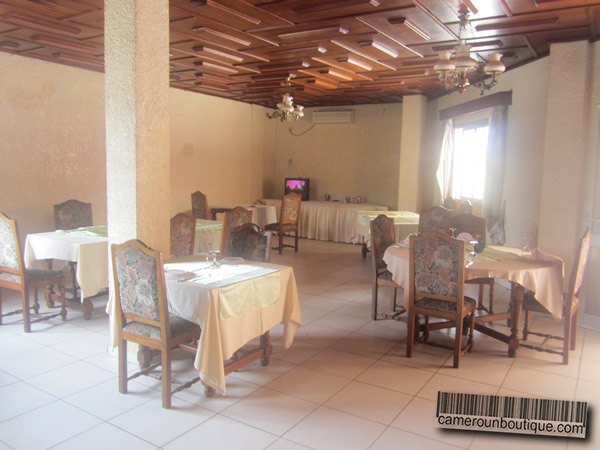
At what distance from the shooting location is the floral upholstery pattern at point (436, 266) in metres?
3.30

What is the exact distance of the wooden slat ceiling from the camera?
379 centimetres

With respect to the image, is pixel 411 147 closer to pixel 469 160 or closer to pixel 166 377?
pixel 469 160

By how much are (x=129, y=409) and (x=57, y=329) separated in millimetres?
1773

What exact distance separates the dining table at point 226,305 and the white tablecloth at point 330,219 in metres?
5.49

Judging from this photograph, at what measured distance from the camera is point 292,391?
2984 millimetres

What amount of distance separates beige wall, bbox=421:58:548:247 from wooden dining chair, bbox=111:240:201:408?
4.36 m

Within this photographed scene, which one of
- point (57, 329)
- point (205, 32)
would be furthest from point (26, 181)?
point (205, 32)

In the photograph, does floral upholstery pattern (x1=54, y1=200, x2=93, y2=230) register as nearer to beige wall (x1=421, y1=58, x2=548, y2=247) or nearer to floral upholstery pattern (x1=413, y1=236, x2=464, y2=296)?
floral upholstery pattern (x1=413, y1=236, x2=464, y2=296)

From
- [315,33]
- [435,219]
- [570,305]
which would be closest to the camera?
[570,305]

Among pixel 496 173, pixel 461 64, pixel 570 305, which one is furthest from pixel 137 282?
pixel 496 173

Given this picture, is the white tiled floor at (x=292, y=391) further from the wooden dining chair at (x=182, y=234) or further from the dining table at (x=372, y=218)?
the dining table at (x=372, y=218)

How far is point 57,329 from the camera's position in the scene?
4.04m

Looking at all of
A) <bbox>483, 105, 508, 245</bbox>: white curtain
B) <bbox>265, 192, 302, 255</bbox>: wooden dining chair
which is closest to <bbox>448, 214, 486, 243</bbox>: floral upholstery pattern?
<bbox>483, 105, 508, 245</bbox>: white curtain

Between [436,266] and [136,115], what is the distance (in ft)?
7.86
